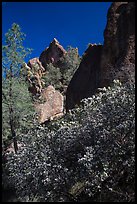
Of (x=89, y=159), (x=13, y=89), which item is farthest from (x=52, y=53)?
(x=89, y=159)

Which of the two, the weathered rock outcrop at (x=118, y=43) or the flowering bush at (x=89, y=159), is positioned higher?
the weathered rock outcrop at (x=118, y=43)

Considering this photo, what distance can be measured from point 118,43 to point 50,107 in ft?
33.0

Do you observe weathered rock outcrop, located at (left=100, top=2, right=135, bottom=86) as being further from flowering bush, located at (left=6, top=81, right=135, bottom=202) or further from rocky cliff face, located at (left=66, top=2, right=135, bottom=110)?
flowering bush, located at (left=6, top=81, right=135, bottom=202)

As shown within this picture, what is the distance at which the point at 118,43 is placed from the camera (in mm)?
13977

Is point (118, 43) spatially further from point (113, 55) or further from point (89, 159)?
point (89, 159)

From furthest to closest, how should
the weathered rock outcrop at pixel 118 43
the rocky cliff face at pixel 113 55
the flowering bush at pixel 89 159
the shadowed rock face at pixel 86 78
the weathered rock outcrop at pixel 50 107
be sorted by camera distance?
the weathered rock outcrop at pixel 50 107 → the shadowed rock face at pixel 86 78 → the rocky cliff face at pixel 113 55 → the weathered rock outcrop at pixel 118 43 → the flowering bush at pixel 89 159

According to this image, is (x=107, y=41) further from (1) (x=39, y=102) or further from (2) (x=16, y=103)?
(1) (x=39, y=102)

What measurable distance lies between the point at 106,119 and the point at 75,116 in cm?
174

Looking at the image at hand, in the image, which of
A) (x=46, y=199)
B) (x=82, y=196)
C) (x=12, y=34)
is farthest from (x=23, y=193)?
(x=12, y=34)

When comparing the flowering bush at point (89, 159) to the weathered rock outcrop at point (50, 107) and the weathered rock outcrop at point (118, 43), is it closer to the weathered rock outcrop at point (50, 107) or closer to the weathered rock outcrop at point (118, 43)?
the weathered rock outcrop at point (118, 43)

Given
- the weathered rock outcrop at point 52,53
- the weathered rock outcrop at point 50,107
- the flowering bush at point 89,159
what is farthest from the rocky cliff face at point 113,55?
the weathered rock outcrop at point 52,53

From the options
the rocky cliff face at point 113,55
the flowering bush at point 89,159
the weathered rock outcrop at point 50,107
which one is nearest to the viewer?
the flowering bush at point 89,159

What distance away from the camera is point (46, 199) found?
23.9 ft

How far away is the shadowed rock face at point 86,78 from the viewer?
15.0 meters
